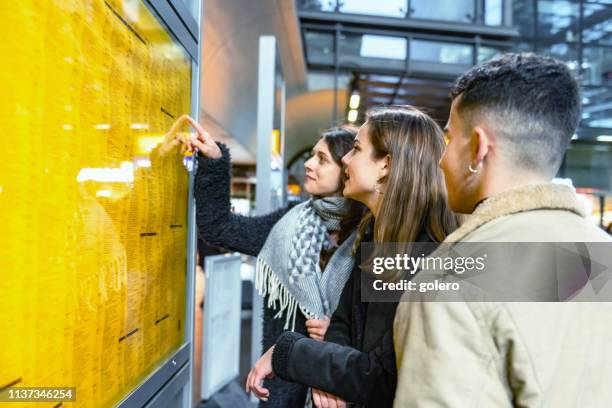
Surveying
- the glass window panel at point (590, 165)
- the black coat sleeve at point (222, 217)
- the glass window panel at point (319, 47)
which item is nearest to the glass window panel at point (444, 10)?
the glass window panel at point (319, 47)

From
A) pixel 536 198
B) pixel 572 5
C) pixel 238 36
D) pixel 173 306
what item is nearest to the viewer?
pixel 536 198

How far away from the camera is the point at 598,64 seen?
779 cm

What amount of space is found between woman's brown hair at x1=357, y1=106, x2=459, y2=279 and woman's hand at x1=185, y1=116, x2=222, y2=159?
0.58m

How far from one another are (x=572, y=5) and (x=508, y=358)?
347 inches

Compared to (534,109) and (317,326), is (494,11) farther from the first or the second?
(534,109)

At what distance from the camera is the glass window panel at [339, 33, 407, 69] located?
8617 mm

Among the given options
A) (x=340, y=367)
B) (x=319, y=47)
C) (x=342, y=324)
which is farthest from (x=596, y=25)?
(x=340, y=367)

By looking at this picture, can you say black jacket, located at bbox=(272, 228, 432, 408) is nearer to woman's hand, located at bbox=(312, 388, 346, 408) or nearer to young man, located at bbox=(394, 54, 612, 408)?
woman's hand, located at bbox=(312, 388, 346, 408)

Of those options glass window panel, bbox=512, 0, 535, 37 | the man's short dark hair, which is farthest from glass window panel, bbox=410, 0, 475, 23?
the man's short dark hair

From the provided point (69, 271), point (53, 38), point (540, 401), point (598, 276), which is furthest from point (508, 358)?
point (53, 38)

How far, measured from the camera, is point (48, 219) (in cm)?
77

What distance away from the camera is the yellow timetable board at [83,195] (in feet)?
2.29

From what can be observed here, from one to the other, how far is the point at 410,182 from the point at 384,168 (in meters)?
0.12

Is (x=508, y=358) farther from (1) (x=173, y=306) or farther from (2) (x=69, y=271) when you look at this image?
(1) (x=173, y=306)
